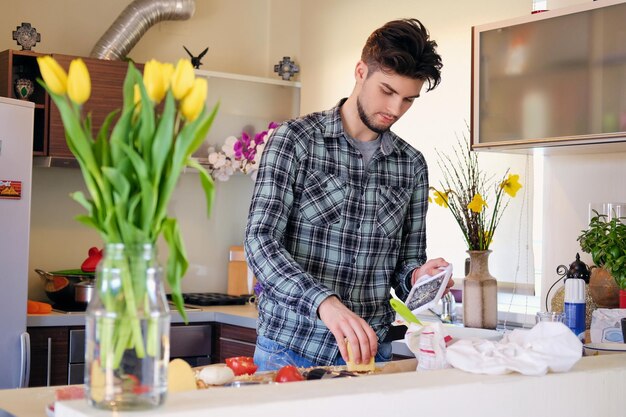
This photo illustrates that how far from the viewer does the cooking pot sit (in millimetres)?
4133

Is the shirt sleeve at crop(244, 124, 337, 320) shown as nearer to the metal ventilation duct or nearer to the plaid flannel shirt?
the plaid flannel shirt

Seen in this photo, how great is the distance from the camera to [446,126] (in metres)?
4.33

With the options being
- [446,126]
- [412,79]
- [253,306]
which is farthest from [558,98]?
[253,306]

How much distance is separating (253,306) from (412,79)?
95.8 inches

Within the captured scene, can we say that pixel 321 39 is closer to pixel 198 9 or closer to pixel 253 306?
pixel 198 9

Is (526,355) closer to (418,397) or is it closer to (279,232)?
(418,397)

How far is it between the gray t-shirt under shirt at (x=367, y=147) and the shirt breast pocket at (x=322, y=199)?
4.9 inches

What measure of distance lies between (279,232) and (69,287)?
2169mm

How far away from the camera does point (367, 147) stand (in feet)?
8.20

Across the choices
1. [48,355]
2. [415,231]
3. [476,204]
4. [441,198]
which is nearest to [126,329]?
[415,231]

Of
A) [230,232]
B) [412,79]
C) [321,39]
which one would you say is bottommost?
[230,232]

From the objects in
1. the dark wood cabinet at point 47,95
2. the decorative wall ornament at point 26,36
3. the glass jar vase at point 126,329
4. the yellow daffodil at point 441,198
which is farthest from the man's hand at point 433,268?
the decorative wall ornament at point 26,36

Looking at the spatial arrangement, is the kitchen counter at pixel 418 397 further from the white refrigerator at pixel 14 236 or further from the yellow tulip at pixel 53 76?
the white refrigerator at pixel 14 236

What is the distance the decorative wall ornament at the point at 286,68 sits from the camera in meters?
5.16
